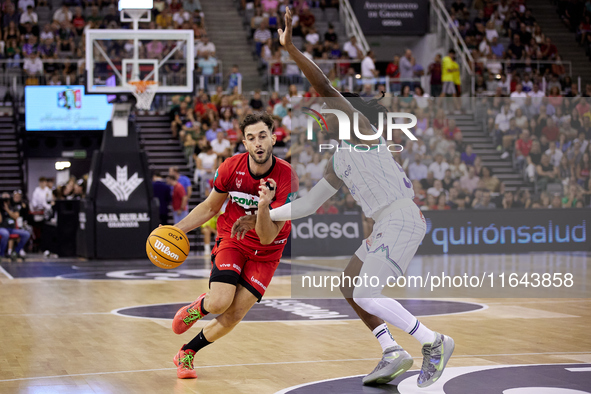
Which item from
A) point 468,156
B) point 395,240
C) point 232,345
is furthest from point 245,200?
point 468,156

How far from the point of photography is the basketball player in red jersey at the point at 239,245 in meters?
6.36

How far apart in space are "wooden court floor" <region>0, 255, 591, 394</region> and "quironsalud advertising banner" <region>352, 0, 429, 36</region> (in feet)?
59.6

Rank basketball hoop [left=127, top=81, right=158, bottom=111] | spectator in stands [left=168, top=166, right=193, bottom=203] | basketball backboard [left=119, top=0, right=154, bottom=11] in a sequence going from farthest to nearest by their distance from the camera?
1. spectator in stands [left=168, top=166, right=193, bottom=203]
2. basketball hoop [left=127, top=81, right=158, bottom=111]
3. basketball backboard [left=119, top=0, right=154, bottom=11]

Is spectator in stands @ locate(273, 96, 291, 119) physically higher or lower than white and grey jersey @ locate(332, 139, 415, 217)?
lower

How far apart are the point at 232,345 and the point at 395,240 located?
2639 millimetres

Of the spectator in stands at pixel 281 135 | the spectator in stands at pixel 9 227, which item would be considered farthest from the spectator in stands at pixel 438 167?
the spectator in stands at pixel 9 227

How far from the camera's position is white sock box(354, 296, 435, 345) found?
5836 mm

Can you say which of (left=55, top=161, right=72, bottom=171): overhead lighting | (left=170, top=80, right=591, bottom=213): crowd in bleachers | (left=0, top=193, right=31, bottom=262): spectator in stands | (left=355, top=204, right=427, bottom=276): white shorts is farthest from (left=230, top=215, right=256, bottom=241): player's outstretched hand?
(left=55, top=161, right=72, bottom=171): overhead lighting

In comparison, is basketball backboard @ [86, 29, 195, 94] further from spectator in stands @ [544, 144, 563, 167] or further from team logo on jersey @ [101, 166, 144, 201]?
spectator in stands @ [544, 144, 563, 167]

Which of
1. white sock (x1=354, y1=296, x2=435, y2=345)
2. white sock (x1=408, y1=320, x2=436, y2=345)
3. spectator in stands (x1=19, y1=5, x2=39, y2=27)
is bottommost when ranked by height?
white sock (x1=408, y1=320, x2=436, y2=345)

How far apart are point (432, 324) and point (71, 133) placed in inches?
686

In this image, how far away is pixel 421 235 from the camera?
19.8ft

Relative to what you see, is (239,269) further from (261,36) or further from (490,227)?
(261,36)

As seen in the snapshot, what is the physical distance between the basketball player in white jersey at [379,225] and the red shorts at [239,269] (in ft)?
1.75
